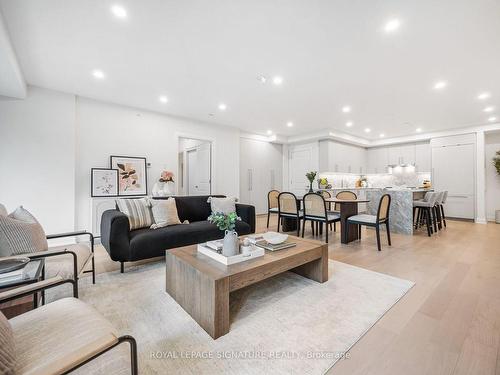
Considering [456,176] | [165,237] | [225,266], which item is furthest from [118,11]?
[456,176]

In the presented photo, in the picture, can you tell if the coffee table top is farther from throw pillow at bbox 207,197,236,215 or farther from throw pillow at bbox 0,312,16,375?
throw pillow at bbox 207,197,236,215

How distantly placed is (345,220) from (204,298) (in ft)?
9.85

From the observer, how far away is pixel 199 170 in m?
6.36

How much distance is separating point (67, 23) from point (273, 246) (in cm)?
306

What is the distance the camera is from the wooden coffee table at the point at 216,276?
1555 mm

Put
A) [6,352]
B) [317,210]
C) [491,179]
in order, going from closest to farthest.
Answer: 1. [6,352]
2. [317,210]
3. [491,179]

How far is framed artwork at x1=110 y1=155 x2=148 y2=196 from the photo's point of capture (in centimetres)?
449

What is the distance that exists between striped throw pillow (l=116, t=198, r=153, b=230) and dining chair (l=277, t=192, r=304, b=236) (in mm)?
2456

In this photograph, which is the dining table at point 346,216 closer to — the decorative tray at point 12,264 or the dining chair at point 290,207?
Answer: the dining chair at point 290,207

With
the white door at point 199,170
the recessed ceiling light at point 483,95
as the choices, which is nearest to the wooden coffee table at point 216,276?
the white door at point 199,170

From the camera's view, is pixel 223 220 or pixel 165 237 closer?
pixel 223 220

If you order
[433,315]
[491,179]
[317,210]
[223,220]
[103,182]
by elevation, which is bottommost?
[433,315]

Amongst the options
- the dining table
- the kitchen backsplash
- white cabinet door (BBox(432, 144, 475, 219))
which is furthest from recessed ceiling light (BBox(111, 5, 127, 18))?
white cabinet door (BBox(432, 144, 475, 219))

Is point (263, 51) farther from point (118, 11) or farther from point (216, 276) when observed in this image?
point (216, 276)
